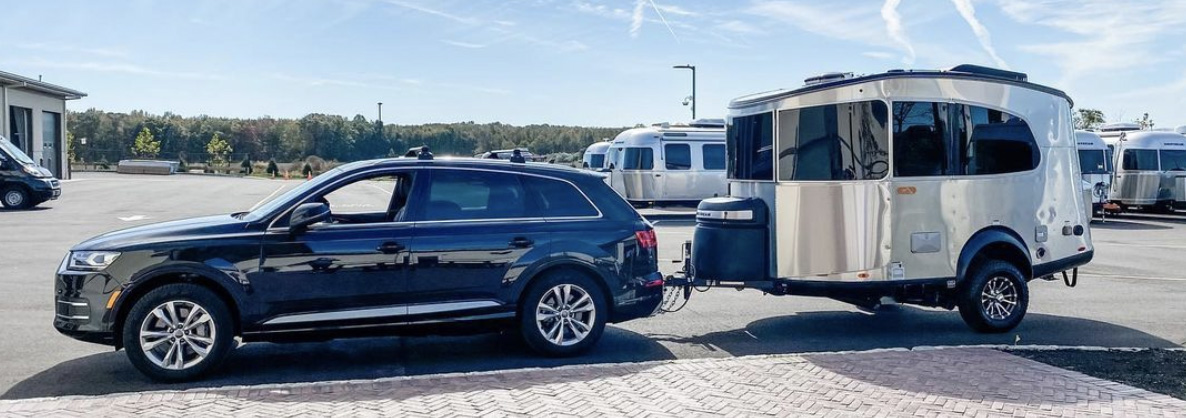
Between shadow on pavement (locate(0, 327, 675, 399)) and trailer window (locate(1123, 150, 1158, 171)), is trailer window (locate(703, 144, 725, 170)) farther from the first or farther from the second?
shadow on pavement (locate(0, 327, 675, 399))

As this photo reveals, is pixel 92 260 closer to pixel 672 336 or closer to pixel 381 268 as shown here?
pixel 381 268

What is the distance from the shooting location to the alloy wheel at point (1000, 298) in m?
9.15

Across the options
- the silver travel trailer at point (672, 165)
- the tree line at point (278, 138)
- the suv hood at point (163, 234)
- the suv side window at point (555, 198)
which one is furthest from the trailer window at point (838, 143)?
the tree line at point (278, 138)

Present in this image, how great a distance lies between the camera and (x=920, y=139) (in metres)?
8.80

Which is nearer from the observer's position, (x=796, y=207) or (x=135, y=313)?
(x=135, y=313)

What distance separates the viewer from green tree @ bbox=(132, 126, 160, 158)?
8350cm

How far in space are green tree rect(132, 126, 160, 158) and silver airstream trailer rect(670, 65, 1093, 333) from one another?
276 ft

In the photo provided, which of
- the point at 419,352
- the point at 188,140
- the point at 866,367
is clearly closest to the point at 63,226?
the point at 419,352

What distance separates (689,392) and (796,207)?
308cm

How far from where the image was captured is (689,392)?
6293 millimetres

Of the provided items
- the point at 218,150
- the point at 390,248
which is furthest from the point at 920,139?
the point at 218,150

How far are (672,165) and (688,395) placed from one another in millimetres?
21767

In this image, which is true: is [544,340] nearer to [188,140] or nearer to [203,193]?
[203,193]

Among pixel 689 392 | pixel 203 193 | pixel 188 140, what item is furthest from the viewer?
pixel 188 140
